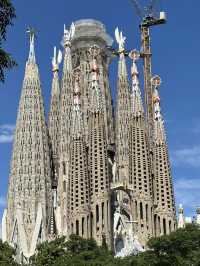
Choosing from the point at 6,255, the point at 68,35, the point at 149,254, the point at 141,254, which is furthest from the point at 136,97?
the point at 6,255

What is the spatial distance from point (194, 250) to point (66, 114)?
71.5 ft

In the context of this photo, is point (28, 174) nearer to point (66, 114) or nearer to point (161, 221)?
point (66, 114)

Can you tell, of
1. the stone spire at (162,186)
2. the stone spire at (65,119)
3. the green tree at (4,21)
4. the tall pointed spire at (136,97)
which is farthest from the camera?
the tall pointed spire at (136,97)

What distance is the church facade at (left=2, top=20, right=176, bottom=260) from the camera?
142 ft

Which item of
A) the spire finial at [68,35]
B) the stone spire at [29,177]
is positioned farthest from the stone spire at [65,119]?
the stone spire at [29,177]

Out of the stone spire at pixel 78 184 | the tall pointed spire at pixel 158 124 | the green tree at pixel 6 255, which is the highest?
the tall pointed spire at pixel 158 124

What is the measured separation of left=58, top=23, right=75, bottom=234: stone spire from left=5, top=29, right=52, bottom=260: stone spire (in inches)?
46.6

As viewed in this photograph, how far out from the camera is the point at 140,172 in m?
45.3

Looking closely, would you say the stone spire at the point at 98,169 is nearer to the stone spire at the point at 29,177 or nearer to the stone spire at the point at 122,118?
the stone spire at the point at 122,118

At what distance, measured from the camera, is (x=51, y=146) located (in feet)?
162

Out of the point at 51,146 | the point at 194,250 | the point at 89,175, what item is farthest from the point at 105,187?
the point at 194,250

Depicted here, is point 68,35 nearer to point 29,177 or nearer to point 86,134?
point 86,134

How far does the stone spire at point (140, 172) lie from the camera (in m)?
43.8

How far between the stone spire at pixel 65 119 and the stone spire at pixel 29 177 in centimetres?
118
